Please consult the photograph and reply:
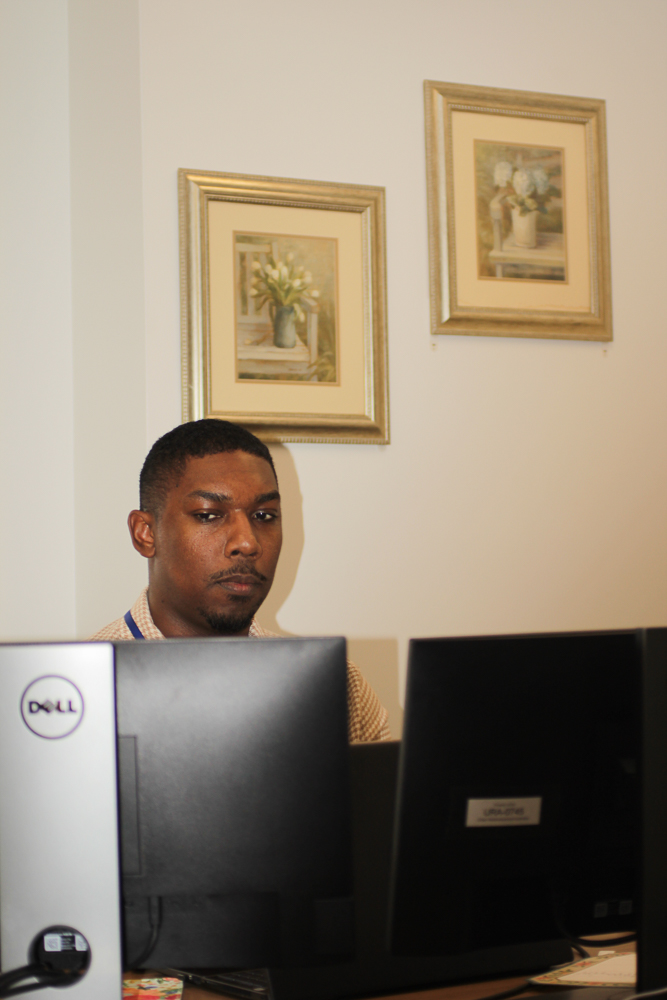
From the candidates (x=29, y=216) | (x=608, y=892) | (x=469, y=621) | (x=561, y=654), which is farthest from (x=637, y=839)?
(x=29, y=216)

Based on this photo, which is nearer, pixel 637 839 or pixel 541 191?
pixel 637 839

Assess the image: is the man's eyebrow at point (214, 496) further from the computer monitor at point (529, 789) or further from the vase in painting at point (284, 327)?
the computer monitor at point (529, 789)

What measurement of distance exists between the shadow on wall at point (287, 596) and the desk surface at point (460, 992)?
1.08 metres

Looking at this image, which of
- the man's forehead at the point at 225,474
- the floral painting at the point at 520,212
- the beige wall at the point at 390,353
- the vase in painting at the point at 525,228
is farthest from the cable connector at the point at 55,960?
the vase in painting at the point at 525,228

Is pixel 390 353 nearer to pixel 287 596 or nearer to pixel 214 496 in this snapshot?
pixel 287 596

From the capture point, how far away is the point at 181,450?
5.36 feet

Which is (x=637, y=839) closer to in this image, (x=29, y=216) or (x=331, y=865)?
(x=331, y=865)

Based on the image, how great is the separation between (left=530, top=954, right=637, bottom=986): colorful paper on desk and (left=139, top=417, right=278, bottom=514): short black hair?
91cm

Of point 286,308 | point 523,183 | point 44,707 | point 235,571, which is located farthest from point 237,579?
point 523,183

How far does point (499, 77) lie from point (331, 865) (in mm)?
2110

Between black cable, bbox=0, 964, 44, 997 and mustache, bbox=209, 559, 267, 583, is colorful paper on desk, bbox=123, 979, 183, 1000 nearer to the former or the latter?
black cable, bbox=0, 964, 44, 997

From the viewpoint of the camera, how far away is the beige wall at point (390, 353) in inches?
81.4

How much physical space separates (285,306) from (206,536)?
793mm

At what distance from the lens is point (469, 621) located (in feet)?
7.50
